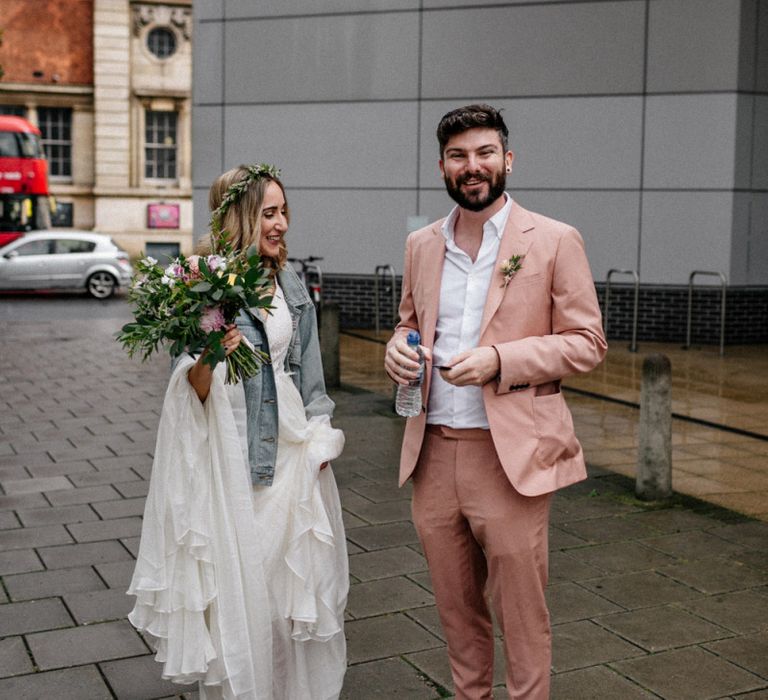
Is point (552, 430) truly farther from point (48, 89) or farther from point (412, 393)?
point (48, 89)

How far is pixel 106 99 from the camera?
40.0m

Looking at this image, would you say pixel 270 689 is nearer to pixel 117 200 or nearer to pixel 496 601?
pixel 496 601

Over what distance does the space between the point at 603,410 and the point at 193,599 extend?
716 cm

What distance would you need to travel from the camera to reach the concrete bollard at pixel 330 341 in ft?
35.7

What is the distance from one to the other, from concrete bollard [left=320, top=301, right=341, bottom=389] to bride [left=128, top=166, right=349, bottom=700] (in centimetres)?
702

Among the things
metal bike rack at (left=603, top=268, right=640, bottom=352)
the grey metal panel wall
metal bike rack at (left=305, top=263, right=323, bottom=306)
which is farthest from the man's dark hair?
metal bike rack at (left=305, top=263, right=323, bottom=306)

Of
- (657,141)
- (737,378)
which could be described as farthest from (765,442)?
(657,141)

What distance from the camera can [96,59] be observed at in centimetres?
3988

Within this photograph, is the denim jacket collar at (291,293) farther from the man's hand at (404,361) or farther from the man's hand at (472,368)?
the man's hand at (472,368)

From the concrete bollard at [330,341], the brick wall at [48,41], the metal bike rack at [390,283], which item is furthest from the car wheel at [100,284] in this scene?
the brick wall at [48,41]

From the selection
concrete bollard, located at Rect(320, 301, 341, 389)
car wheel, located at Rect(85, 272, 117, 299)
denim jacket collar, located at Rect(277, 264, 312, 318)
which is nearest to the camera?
denim jacket collar, located at Rect(277, 264, 312, 318)

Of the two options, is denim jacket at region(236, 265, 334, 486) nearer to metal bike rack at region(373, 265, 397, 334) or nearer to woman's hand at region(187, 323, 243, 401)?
woman's hand at region(187, 323, 243, 401)

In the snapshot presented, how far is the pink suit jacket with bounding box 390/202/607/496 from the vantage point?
3.24 meters

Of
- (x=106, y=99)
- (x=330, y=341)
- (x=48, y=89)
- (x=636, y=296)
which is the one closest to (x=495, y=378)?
(x=330, y=341)
